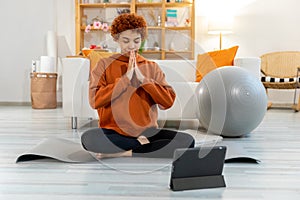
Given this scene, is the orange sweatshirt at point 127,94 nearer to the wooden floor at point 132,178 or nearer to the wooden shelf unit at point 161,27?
the wooden floor at point 132,178

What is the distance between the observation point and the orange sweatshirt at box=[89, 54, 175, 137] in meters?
1.85

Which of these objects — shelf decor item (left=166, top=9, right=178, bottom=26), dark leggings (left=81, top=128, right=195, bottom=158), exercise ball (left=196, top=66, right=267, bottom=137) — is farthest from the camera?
shelf decor item (left=166, top=9, right=178, bottom=26)

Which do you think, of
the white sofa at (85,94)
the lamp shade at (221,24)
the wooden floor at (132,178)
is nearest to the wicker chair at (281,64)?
the lamp shade at (221,24)

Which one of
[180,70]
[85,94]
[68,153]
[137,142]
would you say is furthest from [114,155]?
[180,70]

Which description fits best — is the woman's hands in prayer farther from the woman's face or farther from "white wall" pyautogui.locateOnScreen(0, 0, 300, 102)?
"white wall" pyautogui.locateOnScreen(0, 0, 300, 102)

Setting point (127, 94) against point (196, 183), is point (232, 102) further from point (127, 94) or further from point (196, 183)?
point (196, 183)

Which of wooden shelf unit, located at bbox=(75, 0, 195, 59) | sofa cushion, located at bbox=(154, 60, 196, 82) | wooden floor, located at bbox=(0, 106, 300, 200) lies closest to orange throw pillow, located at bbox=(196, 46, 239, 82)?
sofa cushion, located at bbox=(154, 60, 196, 82)

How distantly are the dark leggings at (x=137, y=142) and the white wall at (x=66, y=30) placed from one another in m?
3.55

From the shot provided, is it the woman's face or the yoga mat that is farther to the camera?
the yoga mat

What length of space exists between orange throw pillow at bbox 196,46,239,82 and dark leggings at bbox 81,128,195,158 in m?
1.31

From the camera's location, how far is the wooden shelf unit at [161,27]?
524cm

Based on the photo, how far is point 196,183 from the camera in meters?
1.48

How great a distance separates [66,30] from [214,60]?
288 cm

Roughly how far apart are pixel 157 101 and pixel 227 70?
0.99 meters
